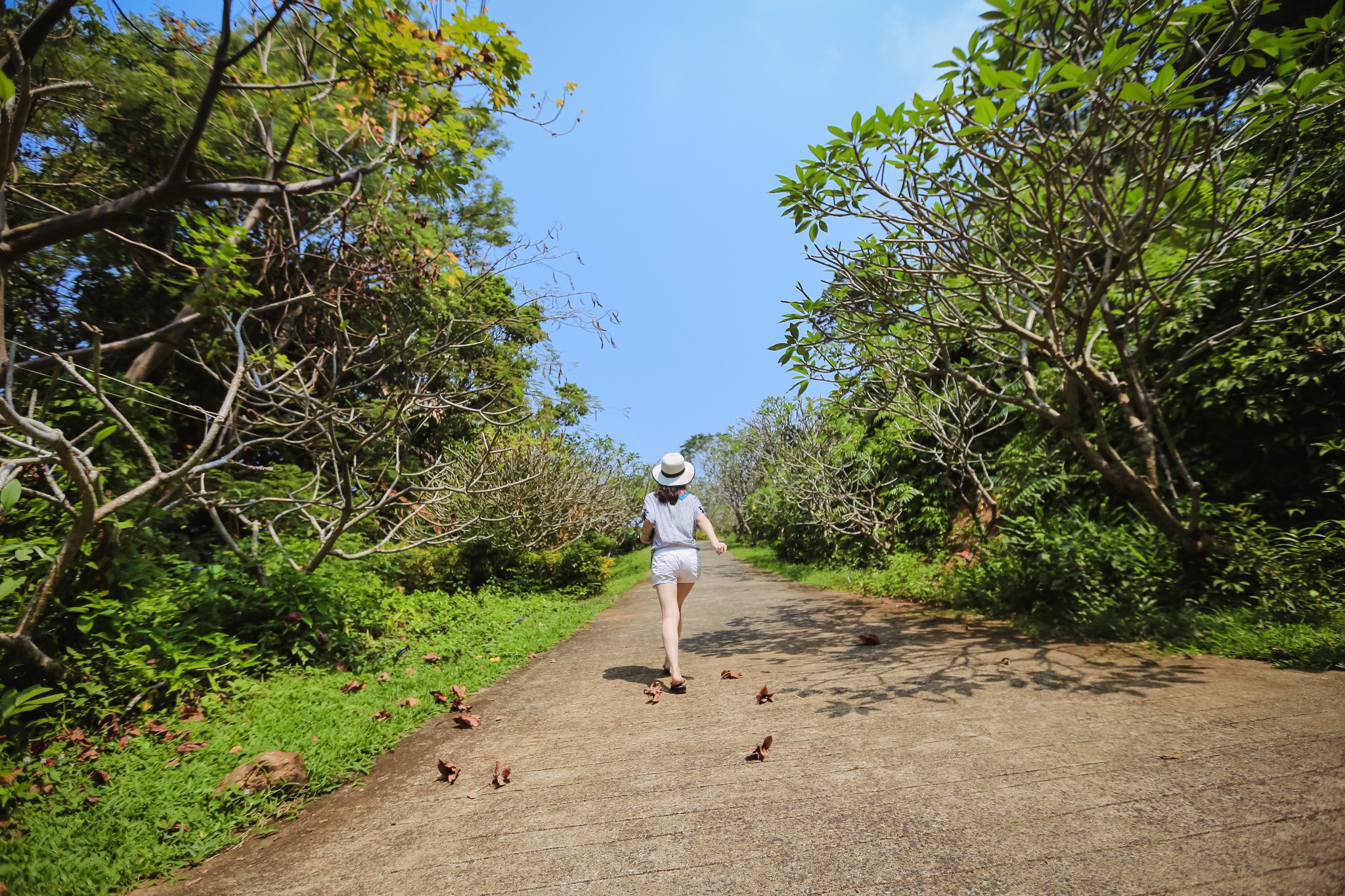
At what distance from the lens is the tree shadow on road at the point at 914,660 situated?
14.5 ft

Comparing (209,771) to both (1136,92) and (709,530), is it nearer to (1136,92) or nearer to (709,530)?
(709,530)

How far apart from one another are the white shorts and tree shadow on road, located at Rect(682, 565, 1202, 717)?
1.27 meters

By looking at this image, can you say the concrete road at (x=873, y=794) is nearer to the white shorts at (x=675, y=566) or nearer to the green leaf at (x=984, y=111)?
the white shorts at (x=675, y=566)

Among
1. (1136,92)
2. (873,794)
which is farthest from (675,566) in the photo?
(1136,92)

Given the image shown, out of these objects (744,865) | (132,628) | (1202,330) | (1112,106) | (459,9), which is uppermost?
(459,9)

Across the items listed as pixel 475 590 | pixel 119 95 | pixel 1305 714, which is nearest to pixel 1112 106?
pixel 1305 714

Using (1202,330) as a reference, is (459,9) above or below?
above

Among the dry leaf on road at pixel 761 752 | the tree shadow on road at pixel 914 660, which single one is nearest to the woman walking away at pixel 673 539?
the tree shadow on road at pixel 914 660

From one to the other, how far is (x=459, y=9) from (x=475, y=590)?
10.0 meters

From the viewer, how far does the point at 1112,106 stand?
3.85 meters

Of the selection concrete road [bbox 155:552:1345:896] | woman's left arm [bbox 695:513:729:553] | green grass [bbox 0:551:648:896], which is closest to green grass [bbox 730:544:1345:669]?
concrete road [bbox 155:552:1345:896]

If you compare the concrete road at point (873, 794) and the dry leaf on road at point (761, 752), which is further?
the dry leaf on road at point (761, 752)

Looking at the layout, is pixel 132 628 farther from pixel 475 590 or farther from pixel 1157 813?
pixel 475 590

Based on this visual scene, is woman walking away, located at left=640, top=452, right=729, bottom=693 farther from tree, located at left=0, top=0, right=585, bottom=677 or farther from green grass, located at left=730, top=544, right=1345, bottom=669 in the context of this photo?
green grass, located at left=730, top=544, right=1345, bottom=669
